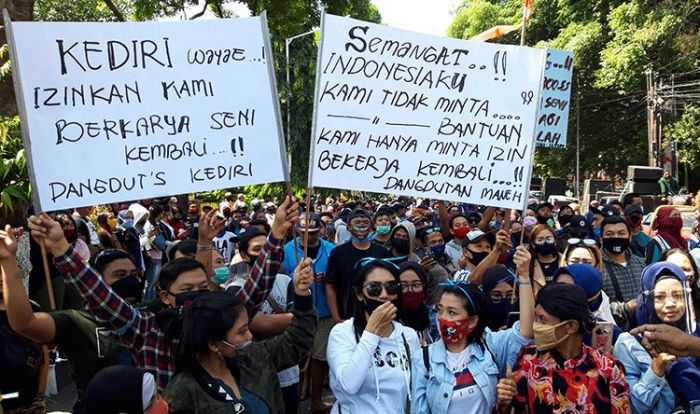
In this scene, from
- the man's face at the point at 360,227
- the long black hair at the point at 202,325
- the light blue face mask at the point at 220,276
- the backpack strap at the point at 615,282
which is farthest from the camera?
the man's face at the point at 360,227

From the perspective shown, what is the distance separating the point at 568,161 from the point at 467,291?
31.8 meters

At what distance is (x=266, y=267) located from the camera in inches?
138

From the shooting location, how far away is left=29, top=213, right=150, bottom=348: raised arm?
9.82 ft

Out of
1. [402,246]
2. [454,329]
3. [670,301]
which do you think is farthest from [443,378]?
[402,246]

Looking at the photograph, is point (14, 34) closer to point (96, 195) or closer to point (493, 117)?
point (96, 195)

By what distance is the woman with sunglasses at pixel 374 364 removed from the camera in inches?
123

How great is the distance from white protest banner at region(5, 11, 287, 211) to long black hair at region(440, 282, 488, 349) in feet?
3.92

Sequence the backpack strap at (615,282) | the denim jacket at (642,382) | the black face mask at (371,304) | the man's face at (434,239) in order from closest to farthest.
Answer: the denim jacket at (642,382) → the black face mask at (371,304) → the backpack strap at (615,282) → the man's face at (434,239)

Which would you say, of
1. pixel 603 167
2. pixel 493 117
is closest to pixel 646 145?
pixel 603 167

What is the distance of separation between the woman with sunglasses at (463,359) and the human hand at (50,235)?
1.79 meters

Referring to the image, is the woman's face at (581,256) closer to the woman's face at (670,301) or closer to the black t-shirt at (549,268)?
the black t-shirt at (549,268)

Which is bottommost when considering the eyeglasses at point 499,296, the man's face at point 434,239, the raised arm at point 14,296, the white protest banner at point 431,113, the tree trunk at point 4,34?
the eyeglasses at point 499,296

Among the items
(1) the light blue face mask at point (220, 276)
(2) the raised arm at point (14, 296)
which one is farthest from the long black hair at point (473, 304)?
(1) the light blue face mask at point (220, 276)

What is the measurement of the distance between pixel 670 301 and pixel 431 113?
1753 millimetres
